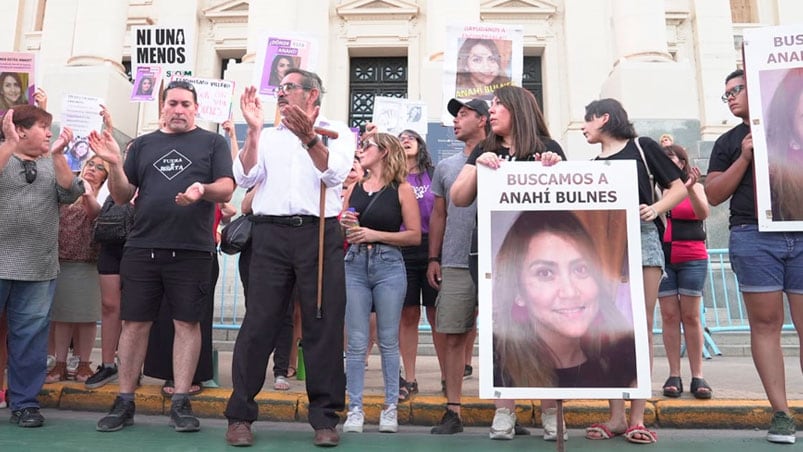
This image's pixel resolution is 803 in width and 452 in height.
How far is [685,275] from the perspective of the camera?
5.07 m

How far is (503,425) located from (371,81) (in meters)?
15.4

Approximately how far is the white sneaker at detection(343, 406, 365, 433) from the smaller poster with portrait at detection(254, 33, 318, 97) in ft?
11.2

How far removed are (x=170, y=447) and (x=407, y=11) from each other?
1601 cm

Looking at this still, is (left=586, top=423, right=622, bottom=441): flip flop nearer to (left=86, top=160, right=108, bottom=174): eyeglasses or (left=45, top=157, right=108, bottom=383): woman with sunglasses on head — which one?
(left=45, top=157, right=108, bottom=383): woman with sunglasses on head

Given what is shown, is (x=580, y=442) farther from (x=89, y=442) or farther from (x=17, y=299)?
(x=17, y=299)

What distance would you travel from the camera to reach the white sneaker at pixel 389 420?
13.7 feet

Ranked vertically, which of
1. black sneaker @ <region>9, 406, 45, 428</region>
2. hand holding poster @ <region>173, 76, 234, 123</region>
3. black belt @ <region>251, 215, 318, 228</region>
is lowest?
black sneaker @ <region>9, 406, 45, 428</region>

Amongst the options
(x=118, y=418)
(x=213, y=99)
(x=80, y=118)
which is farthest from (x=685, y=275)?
(x=80, y=118)

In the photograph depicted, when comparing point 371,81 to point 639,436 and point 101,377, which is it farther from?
point 639,436

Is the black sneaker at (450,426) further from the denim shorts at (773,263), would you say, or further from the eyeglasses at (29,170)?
the eyeglasses at (29,170)

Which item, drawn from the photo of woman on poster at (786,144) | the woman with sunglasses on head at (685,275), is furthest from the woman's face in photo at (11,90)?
the photo of woman on poster at (786,144)

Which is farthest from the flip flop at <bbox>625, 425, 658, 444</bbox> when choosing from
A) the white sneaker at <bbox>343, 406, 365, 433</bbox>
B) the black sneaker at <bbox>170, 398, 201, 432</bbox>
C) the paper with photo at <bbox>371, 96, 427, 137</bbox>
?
the paper with photo at <bbox>371, 96, 427, 137</bbox>

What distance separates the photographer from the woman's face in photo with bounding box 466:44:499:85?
6.45 meters

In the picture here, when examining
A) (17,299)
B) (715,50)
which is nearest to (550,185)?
(17,299)
